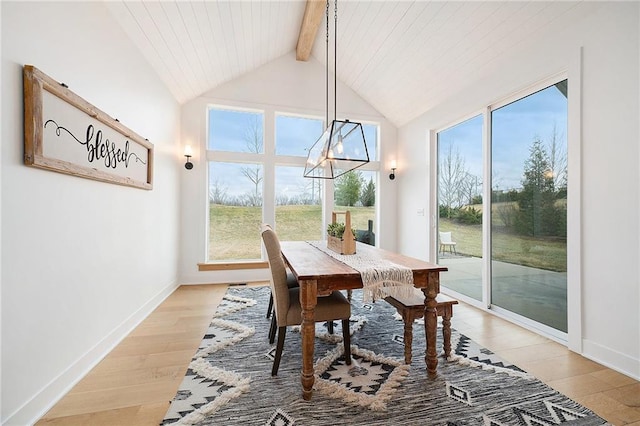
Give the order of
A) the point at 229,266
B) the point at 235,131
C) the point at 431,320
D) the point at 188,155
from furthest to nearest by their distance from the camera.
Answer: the point at 235,131 → the point at 229,266 → the point at 188,155 → the point at 431,320

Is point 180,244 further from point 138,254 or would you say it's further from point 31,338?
point 31,338

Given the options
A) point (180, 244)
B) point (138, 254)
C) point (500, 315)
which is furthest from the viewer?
point (180, 244)

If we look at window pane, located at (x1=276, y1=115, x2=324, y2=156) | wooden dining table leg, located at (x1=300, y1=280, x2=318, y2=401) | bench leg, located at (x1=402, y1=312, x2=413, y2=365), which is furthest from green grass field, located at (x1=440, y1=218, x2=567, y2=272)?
window pane, located at (x1=276, y1=115, x2=324, y2=156)

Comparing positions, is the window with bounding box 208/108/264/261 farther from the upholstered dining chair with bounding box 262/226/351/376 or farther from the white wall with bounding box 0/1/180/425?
the upholstered dining chair with bounding box 262/226/351/376

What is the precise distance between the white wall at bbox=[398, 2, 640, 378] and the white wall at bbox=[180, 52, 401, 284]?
2629 millimetres

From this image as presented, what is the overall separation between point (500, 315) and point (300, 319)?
236cm

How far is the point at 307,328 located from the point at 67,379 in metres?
1.53

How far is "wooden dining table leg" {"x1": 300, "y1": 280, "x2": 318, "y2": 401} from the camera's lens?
1606 millimetres

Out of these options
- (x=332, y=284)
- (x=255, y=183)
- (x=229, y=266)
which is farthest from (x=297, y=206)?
(x=332, y=284)

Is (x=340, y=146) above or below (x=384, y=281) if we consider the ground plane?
above

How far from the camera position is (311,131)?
4570 mm

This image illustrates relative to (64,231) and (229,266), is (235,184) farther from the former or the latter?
(64,231)

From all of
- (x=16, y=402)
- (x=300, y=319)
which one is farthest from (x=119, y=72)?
(x=300, y=319)

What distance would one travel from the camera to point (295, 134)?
177 inches
